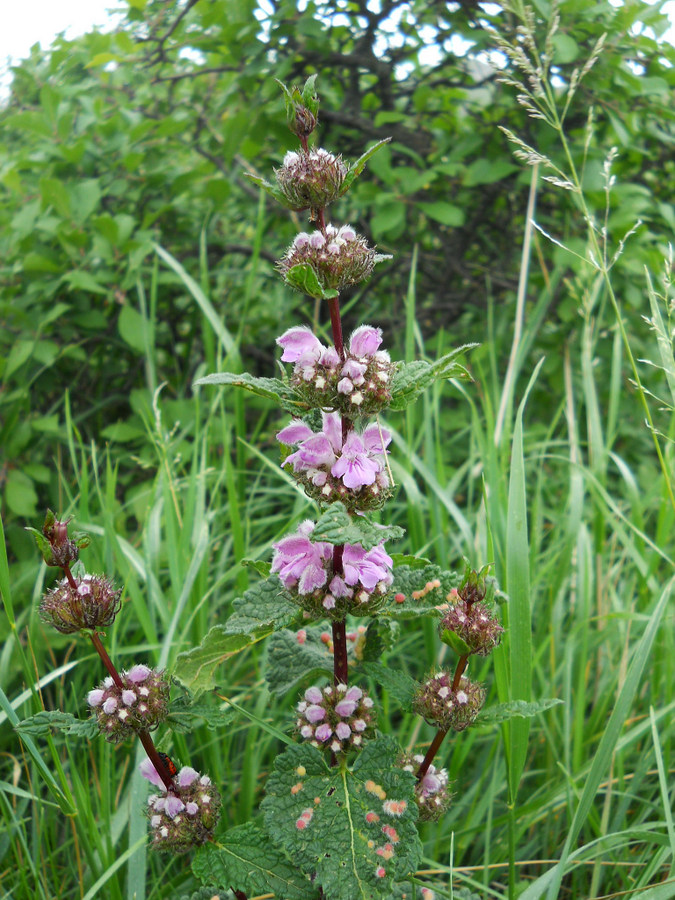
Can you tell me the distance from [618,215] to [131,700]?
2.09 metres

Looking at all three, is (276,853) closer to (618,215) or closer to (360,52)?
(618,215)

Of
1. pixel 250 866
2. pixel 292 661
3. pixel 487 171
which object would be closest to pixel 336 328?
pixel 292 661

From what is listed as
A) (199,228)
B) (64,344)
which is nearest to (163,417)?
(64,344)

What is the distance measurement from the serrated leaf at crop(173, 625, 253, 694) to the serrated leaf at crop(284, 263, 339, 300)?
47 centimetres

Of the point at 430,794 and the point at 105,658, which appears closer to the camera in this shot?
the point at 105,658

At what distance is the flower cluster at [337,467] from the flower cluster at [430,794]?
413mm

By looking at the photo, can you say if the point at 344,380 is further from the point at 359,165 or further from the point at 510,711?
the point at 510,711

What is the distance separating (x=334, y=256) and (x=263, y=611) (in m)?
0.49

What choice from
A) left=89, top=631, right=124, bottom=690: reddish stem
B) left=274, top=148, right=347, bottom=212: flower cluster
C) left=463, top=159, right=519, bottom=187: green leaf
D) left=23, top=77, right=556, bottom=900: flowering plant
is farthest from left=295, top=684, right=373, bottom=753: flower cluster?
left=463, top=159, right=519, bottom=187: green leaf

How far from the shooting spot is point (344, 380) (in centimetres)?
91

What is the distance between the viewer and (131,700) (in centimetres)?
97

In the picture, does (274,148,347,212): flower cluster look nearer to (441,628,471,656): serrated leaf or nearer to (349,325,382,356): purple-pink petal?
(349,325,382,356): purple-pink petal

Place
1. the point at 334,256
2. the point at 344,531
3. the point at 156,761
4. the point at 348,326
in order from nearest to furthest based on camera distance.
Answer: the point at 344,531 → the point at 334,256 → the point at 156,761 → the point at 348,326

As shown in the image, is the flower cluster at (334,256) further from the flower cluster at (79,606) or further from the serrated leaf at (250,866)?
the serrated leaf at (250,866)
